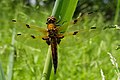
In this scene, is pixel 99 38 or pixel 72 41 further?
pixel 99 38

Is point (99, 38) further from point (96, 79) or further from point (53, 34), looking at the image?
point (53, 34)

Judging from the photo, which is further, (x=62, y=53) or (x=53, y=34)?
(x=62, y=53)

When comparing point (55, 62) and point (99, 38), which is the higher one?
point (99, 38)

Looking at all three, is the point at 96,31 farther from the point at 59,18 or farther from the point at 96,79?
the point at 96,79

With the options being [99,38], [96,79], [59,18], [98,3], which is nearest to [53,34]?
[59,18]

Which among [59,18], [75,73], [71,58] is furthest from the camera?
[71,58]

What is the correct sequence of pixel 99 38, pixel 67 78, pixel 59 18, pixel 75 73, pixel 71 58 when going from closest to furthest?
pixel 59 18, pixel 67 78, pixel 75 73, pixel 71 58, pixel 99 38

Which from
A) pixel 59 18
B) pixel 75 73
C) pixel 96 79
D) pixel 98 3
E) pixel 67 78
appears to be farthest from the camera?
pixel 98 3

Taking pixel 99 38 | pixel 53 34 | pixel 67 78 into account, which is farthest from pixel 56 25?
pixel 99 38

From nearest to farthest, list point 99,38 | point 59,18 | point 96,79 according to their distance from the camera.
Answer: point 59,18 < point 96,79 < point 99,38

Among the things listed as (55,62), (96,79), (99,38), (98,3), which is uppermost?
(98,3)
